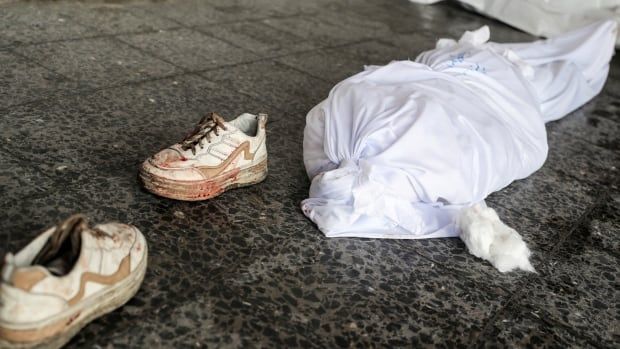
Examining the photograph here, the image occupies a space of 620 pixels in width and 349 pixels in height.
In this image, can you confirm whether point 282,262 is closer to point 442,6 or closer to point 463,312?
point 463,312

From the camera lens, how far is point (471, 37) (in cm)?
261

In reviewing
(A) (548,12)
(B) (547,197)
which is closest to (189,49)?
(B) (547,197)

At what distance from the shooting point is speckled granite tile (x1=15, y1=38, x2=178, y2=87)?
2.51 metres

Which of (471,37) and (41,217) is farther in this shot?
(471,37)

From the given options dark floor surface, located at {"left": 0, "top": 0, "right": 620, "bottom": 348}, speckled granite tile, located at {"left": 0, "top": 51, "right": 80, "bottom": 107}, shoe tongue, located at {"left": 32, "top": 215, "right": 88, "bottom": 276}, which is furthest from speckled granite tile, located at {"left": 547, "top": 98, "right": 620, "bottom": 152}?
shoe tongue, located at {"left": 32, "top": 215, "right": 88, "bottom": 276}

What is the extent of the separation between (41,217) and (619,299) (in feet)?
5.03

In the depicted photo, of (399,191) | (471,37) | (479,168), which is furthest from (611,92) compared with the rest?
(399,191)

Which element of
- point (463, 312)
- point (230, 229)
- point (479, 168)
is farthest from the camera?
point (479, 168)

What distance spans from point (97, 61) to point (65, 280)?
5.91 feet

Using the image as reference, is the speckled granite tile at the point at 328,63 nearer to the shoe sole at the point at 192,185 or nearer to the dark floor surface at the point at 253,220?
the dark floor surface at the point at 253,220

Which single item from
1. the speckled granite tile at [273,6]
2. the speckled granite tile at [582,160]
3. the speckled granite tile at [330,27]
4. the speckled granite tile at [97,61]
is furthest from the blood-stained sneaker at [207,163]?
the speckled granite tile at [273,6]

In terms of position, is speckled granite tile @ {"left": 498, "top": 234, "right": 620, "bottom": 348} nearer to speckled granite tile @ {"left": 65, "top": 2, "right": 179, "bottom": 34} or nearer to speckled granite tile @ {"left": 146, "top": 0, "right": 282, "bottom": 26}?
speckled granite tile @ {"left": 65, "top": 2, "right": 179, "bottom": 34}

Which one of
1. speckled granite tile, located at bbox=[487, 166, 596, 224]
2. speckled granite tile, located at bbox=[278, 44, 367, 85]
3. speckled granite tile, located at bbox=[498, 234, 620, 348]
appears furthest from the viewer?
speckled granite tile, located at bbox=[278, 44, 367, 85]

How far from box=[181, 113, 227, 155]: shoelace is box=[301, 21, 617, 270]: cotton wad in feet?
1.06
